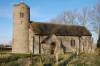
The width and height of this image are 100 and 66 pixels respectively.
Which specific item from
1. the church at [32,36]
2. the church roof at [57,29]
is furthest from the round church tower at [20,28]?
the church roof at [57,29]

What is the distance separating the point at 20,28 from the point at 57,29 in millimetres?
9411

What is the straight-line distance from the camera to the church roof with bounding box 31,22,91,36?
4832cm

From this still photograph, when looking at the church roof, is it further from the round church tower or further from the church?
the round church tower

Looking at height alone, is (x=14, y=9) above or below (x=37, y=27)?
above

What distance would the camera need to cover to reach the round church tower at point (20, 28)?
46.5m

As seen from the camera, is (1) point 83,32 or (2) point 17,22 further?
(1) point 83,32

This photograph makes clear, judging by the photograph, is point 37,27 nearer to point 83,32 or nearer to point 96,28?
point 83,32

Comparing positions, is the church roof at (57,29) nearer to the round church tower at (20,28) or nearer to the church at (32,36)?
the church at (32,36)

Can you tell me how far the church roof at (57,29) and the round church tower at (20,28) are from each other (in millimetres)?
2085

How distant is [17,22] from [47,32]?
22.3ft

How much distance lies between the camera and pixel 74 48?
52.0m

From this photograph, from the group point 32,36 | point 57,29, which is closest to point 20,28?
point 32,36

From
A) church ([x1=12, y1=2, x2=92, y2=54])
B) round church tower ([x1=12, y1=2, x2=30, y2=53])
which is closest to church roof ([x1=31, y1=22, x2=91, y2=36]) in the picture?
church ([x1=12, y1=2, x2=92, y2=54])

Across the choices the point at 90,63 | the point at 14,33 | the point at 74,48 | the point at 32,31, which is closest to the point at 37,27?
the point at 32,31
